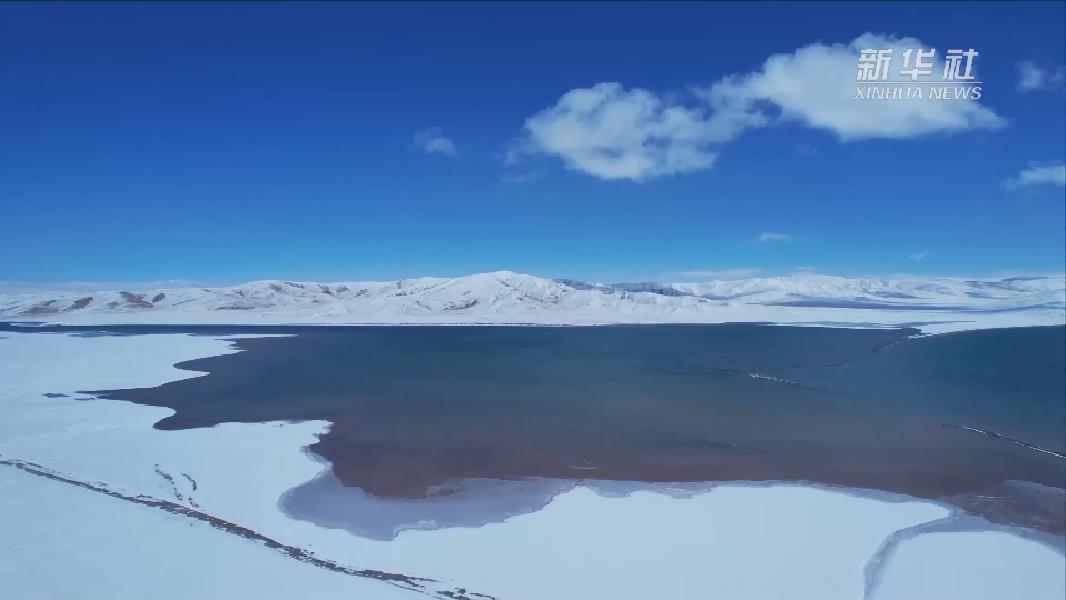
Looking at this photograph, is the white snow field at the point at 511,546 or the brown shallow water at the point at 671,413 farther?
the brown shallow water at the point at 671,413

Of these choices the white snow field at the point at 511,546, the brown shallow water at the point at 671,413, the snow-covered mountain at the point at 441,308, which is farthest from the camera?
the snow-covered mountain at the point at 441,308

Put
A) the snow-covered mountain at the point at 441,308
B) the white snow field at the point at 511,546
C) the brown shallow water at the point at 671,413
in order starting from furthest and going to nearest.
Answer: the snow-covered mountain at the point at 441,308 → the brown shallow water at the point at 671,413 → the white snow field at the point at 511,546

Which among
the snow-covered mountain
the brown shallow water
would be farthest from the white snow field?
the snow-covered mountain

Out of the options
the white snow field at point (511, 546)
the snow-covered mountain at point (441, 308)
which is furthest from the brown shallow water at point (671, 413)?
the snow-covered mountain at point (441, 308)

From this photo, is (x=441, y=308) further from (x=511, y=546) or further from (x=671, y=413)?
(x=511, y=546)

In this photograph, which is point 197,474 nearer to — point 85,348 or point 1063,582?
point 1063,582

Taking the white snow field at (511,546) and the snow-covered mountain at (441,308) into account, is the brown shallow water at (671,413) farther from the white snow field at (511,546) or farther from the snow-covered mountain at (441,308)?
the snow-covered mountain at (441,308)

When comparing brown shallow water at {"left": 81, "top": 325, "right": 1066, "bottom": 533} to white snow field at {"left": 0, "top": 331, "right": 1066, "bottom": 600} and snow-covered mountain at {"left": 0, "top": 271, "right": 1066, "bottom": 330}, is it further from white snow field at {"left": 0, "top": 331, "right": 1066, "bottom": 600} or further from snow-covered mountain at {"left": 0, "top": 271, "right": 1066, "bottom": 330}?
snow-covered mountain at {"left": 0, "top": 271, "right": 1066, "bottom": 330}
